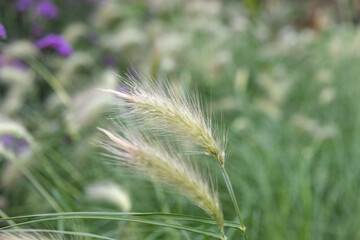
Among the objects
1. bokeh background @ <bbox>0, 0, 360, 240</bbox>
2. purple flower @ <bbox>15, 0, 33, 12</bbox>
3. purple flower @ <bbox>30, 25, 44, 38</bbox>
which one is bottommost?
bokeh background @ <bbox>0, 0, 360, 240</bbox>

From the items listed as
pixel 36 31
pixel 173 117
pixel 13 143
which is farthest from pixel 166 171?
pixel 36 31

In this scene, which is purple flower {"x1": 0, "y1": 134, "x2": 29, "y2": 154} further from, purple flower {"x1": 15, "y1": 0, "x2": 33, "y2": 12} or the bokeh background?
purple flower {"x1": 15, "y1": 0, "x2": 33, "y2": 12}

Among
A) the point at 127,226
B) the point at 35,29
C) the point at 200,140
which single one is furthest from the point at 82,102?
the point at 35,29

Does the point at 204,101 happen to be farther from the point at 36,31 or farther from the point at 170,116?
the point at 170,116

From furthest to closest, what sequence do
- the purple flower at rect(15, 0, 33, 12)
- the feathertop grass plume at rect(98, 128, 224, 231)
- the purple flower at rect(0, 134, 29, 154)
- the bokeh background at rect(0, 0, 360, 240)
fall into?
the purple flower at rect(15, 0, 33, 12)
the purple flower at rect(0, 134, 29, 154)
the bokeh background at rect(0, 0, 360, 240)
the feathertop grass plume at rect(98, 128, 224, 231)

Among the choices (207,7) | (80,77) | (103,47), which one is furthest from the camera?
(207,7)

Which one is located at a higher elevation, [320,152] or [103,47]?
[103,47]

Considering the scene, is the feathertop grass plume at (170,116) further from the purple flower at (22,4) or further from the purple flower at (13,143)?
the purple flower at (22,4)

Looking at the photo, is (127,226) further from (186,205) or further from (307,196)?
(307,196)

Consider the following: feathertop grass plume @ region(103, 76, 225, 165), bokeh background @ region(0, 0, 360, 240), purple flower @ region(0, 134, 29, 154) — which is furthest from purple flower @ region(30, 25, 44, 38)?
feathertop grass plume @ region(103, 76, 225, 165)
